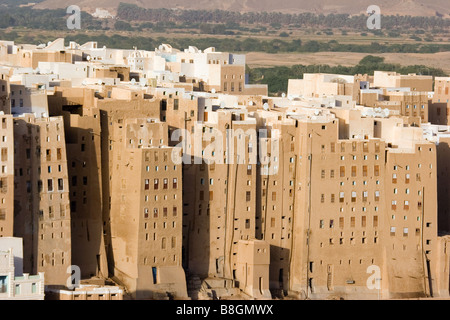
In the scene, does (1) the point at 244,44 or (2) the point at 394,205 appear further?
(1) the point at 244,44

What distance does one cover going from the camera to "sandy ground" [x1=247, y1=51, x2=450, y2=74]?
158m

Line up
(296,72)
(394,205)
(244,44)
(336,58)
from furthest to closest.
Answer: (244,44) → (336,58) → (296,72) → (394,205)

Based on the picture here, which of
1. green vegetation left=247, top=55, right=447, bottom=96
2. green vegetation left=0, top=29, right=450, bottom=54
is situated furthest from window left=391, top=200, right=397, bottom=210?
green vegetation left=0, top=29, right=450, bottom=54

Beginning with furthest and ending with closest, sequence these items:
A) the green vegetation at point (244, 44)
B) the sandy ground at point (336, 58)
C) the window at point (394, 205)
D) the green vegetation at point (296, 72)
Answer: the green vegetation at point (244, 44) < the sandy ground at point (336, 58) < the green vegetation at point (296, 72) < the window at point (394, 205)

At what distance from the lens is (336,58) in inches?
6580

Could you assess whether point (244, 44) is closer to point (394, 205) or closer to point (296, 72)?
point (296, 72)

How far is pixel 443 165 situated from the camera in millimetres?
74500

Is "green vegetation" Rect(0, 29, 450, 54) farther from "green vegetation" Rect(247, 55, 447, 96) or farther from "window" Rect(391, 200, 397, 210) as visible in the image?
"window" Rect(391, 200, 397, 210)

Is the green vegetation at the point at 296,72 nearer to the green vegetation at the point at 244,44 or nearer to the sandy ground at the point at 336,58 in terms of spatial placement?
the sandy ground at the point at 336,58

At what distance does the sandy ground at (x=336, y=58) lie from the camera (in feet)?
518

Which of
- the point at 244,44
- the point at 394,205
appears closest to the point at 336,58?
the point at 244,44

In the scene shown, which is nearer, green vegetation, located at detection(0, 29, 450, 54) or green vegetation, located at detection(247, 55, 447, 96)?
green vegetation, located at detection(247, 55, 447, 96)

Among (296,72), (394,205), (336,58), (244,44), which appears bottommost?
(244,44)

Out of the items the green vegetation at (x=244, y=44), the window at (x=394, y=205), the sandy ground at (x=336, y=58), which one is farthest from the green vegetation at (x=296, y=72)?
the window at (x=394, y=205)
